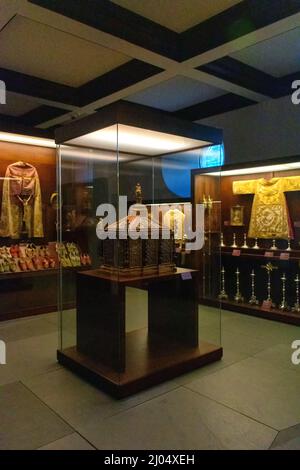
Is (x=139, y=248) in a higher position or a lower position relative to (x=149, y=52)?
lower

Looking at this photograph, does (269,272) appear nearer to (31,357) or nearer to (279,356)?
(279,356)

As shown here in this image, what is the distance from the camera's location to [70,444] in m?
1.96

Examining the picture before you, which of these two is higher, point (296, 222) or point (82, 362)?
point (296, 222)

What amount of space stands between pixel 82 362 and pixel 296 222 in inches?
119

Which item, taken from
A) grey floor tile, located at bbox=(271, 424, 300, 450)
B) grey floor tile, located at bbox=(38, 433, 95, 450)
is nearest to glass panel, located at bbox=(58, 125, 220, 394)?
grey floor tile, located at bbox=(38, 433, 95, 450)

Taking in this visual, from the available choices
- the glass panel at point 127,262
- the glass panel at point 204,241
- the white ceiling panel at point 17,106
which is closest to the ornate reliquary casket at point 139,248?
the glass panel at point 127,262

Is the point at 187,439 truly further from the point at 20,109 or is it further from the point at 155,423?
the point at 20,109

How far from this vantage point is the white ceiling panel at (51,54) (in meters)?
3.36

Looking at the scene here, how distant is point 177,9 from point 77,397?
315 cm

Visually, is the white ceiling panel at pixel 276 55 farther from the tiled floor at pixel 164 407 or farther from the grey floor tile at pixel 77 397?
the grey floor tile at pixel 77 397

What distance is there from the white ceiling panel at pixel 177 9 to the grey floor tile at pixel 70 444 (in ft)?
10.4

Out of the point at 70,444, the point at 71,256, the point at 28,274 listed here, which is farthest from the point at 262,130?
the point at 70,444

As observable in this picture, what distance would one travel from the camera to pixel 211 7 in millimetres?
3035

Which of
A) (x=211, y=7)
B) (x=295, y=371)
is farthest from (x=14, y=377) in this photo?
(x=211, y=7)
